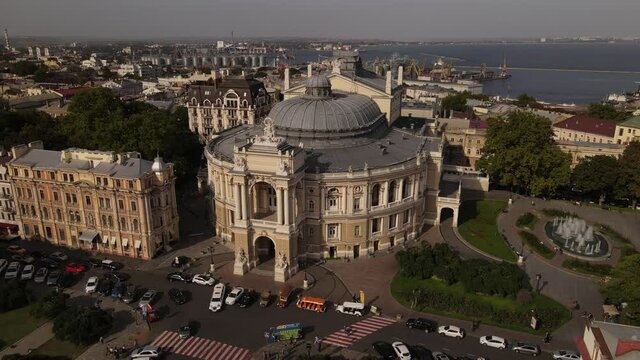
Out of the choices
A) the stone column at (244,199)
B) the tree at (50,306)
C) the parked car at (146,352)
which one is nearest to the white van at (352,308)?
the stone column at (244,199)

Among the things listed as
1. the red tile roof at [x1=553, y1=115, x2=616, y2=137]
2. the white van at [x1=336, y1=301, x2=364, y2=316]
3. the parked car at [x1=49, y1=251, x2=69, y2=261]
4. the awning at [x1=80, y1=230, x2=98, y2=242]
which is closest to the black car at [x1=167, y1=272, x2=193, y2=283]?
the awning at [x1=80, y1=230, x2=98, y2=242]

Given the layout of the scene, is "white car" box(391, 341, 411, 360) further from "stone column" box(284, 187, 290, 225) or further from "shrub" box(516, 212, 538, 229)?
"shrub" box(516, 212, 538, 229)

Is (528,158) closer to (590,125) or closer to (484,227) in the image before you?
(484,227)

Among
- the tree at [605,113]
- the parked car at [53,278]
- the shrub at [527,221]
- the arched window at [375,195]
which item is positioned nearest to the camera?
the parked car at [53,278]

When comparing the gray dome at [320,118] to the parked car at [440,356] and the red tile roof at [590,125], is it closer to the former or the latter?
the parked car at [440,356]

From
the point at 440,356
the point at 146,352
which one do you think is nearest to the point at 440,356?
the point at 440,356
